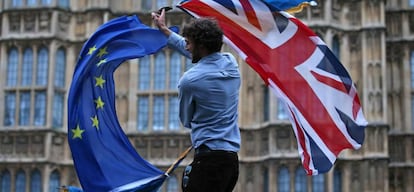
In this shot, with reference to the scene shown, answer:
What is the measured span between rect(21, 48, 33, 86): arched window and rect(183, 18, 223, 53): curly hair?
1892 cm

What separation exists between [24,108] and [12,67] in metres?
1.24

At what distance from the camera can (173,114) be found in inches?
921

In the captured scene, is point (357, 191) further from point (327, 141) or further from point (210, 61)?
point (210, 61)

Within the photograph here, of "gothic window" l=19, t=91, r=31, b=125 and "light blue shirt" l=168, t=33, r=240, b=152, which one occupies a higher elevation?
"gothic window" l=19, t=91, r=31, b=125

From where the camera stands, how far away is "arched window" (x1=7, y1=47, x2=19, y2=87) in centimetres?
2370

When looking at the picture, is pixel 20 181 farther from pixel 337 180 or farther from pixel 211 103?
pixel 211 103

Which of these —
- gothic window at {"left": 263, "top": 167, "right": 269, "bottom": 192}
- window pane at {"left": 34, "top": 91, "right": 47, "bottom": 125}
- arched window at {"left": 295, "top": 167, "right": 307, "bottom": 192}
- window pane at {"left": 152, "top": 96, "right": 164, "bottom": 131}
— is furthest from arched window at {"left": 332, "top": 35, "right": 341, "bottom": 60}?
window pane at {"left": 34, "top": 91, "right": 47, "bottom": 125}

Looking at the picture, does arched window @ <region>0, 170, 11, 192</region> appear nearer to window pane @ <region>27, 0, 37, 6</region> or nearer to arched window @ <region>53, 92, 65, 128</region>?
arched window @ <region>53, 92, 65, 128</region>

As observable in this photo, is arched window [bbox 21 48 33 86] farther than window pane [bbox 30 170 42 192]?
Yes

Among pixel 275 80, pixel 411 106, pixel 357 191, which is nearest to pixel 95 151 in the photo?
pixel 275 80

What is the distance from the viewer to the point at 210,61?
207 inches

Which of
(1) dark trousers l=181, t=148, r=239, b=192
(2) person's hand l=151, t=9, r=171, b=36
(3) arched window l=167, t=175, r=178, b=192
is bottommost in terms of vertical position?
(3) arched window l=167, t=175, r=178, b=192

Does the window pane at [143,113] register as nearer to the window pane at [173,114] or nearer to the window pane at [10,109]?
the window pane at [173,114]

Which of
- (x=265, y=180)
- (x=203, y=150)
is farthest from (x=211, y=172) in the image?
(x=265, y=180)
